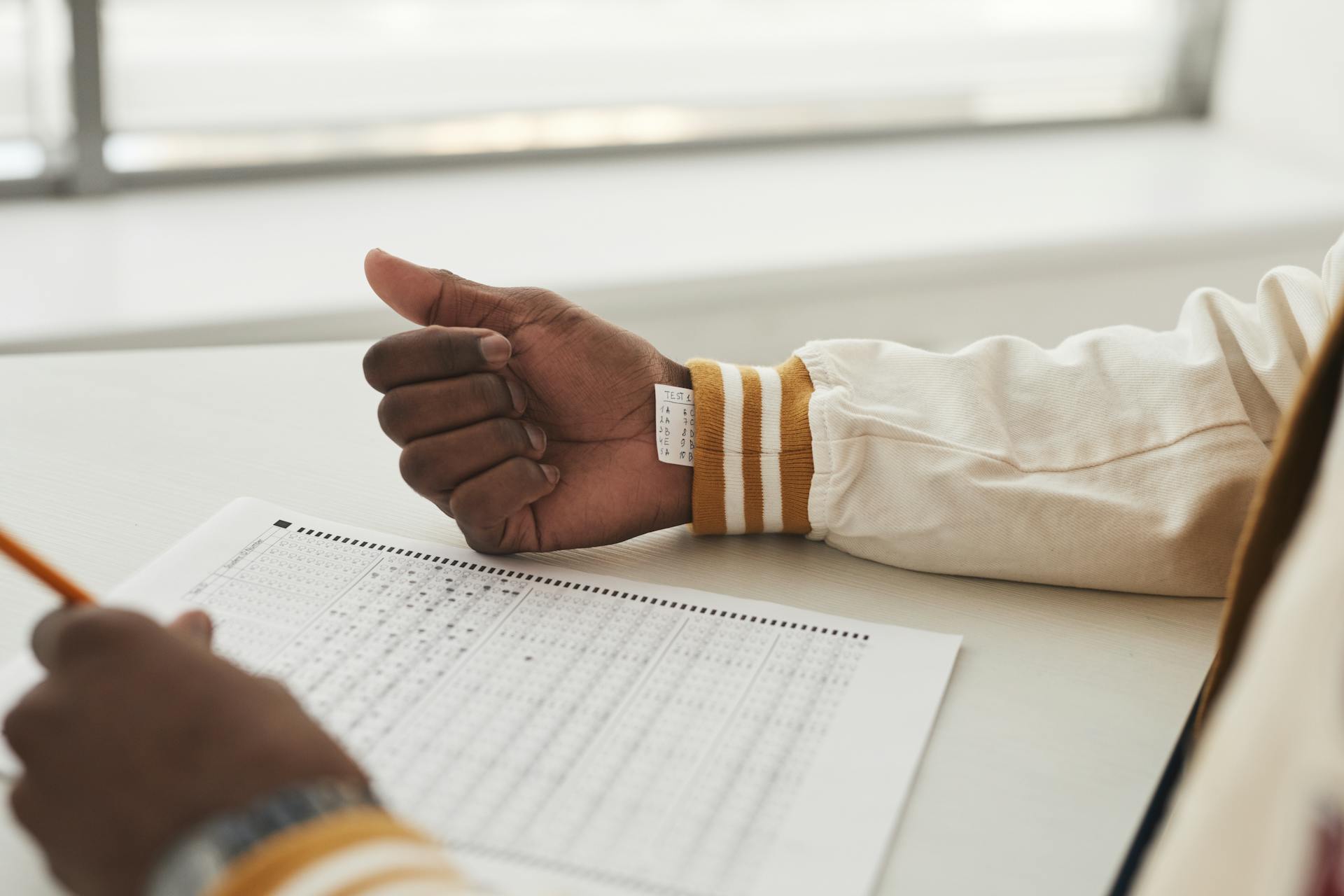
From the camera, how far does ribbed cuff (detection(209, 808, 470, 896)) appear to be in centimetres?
39

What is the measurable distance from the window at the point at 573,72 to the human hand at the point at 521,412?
1112 mm

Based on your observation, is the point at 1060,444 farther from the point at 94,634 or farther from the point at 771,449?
the point at 94,634

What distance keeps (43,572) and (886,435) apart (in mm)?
447

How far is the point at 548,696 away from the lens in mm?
567

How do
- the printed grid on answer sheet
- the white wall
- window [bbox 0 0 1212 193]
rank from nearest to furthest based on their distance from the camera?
the printed grid on answer sheet
window [bbox 0 0 1212 193]
the white wall

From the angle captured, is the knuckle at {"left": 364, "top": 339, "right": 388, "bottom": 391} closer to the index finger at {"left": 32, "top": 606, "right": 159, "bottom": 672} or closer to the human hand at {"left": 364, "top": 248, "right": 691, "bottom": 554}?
the human hand at {"left": 364, "top": 248, "right": 691, "bottom": 554}

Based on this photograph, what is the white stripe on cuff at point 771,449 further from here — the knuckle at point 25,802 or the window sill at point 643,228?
the window sill at point 643,228

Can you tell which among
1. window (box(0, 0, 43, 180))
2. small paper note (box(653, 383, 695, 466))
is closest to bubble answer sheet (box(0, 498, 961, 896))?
small paper note (box(653, 383, 695, 466))

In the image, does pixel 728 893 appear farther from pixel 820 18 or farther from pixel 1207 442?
pixel 820 18

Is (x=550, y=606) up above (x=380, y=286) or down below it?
below

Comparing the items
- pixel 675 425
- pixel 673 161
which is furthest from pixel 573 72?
pixel 675 425

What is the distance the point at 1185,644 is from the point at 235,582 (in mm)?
493

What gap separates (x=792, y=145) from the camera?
6.64ft

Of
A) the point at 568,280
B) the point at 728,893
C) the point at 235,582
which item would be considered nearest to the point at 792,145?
the point at 568,280
